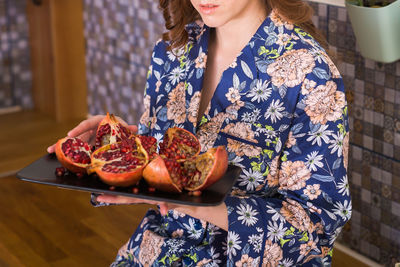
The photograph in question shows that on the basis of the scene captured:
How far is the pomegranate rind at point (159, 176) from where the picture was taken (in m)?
1.23

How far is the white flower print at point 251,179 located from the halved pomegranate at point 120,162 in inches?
12.2

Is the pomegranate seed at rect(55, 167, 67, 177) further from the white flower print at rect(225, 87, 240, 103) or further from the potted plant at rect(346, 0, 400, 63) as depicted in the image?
the potted plant at rect(346, 0, 400, 63)

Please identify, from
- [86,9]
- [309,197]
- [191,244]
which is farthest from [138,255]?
[86,9]

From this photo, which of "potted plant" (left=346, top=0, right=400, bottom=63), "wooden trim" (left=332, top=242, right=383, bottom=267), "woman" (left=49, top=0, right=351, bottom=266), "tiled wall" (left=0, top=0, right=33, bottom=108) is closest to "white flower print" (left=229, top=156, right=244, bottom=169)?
"woman" (left=49, top=0, right=351, bottom=266)

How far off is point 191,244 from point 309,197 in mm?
329

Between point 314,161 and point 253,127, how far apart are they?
0.65 ft

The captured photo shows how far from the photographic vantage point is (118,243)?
2875 millimetres

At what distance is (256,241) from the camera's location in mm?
1424

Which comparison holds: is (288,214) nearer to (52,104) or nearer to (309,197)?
(309,197)

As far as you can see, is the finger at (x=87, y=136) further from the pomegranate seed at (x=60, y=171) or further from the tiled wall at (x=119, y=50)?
the tiled wall at (x=119, y=50)

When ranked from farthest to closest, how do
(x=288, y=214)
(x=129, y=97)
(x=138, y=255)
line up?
1. (x=129, y=97)
2. (x=138, y=255)
3. (x=288, y=214)

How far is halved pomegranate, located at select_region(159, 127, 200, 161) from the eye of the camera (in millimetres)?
1384

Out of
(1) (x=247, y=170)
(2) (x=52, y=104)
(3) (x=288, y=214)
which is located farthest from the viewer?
(2) (x=52, y=104)

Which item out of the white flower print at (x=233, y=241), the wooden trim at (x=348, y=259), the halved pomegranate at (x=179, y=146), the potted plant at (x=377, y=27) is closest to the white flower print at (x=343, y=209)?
the white flower print at (x=233, y=241)
